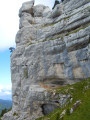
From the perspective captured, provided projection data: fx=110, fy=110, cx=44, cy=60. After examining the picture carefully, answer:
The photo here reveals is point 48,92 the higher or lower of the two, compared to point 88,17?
lower

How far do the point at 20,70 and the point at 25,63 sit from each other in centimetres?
359

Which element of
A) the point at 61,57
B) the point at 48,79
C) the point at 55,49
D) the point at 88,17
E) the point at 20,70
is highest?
the point at 88,17

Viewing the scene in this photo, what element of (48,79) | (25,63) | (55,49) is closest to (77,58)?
(55,49)

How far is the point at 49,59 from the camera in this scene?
32.6 metres

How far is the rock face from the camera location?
2738 centimetres

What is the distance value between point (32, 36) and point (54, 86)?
72.7ft

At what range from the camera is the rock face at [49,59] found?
2738cm

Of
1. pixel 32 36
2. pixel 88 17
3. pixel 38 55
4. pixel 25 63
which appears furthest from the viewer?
pixel 32 36

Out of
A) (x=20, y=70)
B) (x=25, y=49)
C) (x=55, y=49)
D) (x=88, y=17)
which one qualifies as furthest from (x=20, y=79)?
(x=88, y=17)

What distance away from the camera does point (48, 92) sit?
27.5m

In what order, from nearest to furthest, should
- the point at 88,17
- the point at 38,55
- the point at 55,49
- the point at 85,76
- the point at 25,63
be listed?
the point at 85,76 → the point at 88,17 → the point at 55,49 → the point at 38,55 → the point at 25,63

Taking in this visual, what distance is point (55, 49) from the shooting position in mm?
31766

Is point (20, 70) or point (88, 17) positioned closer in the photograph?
point (88, 17)

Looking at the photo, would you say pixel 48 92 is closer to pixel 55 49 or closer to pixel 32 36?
pixel 55 49
